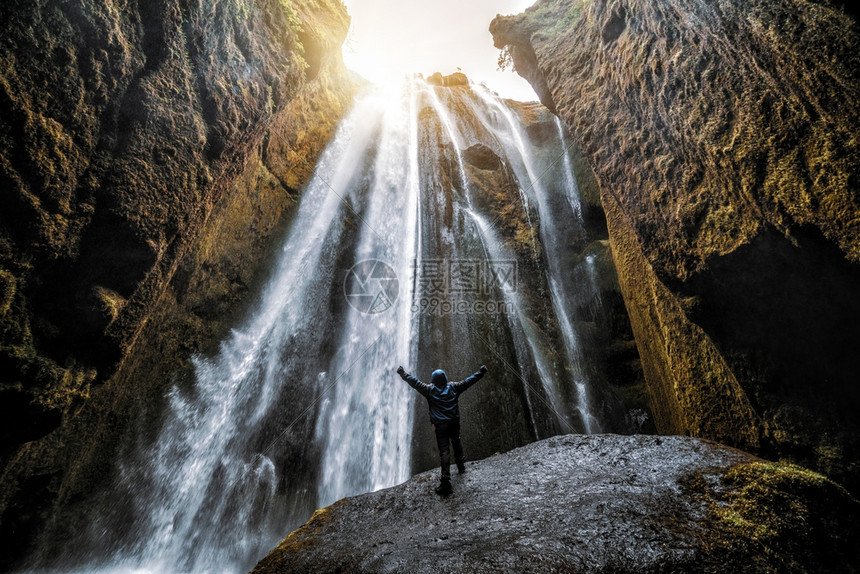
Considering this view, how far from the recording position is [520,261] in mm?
12477

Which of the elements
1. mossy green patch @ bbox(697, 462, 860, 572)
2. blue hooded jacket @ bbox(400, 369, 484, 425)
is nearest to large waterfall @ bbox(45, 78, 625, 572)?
blue hooded jacket @ bbox(400, 369, 484, 425)

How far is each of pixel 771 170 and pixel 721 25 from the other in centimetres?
215

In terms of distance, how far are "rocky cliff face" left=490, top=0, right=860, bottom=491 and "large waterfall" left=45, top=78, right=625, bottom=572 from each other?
4.53 metres

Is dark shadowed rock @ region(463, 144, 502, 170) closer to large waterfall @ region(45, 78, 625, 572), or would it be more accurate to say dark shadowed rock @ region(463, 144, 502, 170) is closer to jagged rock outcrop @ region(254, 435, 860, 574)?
large waterfall @ region(45, 78, 625, 572)

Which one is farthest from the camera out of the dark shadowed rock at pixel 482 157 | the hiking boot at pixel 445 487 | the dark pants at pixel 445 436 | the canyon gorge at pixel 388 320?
the dark shadowed rock at pixel 482 157

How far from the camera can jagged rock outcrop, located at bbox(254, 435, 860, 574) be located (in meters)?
1.97

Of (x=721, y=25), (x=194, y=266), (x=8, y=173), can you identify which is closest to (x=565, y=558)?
(x=8, y=173)

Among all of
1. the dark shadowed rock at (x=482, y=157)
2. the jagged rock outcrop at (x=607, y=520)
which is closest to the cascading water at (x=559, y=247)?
the dark shadowed rock at (x=482, y=157)

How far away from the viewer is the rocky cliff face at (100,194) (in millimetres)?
3248

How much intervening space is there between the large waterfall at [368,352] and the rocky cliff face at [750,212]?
4.53 metres

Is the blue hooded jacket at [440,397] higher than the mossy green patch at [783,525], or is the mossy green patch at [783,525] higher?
the blue hooded jacket at [440,397]

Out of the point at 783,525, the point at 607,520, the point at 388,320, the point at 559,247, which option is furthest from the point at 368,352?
the point at 783,525

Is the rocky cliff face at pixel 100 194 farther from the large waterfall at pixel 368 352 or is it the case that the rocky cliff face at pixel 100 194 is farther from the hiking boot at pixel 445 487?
the hiking boot at pixel 445 487

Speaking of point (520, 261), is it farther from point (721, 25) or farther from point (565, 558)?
point (565, 558)
